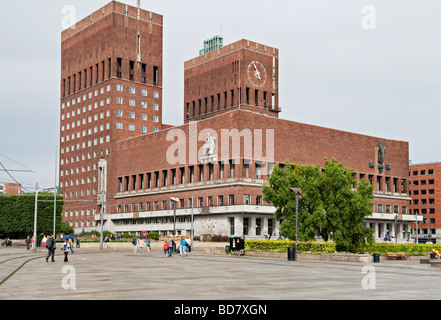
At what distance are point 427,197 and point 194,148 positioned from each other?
79.4 metres

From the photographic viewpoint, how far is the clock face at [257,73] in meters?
128

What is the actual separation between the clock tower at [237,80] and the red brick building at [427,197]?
157 feet

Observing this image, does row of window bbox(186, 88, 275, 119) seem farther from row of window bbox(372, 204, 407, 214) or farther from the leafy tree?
the leafy tree

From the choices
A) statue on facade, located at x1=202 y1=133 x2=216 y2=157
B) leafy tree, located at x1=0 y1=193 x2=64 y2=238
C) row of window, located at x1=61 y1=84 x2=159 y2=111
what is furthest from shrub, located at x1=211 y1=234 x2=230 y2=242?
row of window, located at x1=61 y1=84 x2=159 y2=111

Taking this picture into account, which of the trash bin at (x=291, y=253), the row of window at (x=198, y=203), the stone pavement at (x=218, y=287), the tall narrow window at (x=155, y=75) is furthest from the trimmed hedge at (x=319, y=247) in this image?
the tall narrow window at (x=155, y=75)

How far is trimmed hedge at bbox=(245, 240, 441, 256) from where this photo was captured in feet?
148

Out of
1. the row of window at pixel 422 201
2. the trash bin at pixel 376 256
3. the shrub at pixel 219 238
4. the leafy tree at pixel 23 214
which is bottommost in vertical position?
the shrub at pixel 219 238

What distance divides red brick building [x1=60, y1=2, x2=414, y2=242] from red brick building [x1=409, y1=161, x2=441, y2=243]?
96.9 feet

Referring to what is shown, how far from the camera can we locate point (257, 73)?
128875 millimetres

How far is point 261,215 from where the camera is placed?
94625mm

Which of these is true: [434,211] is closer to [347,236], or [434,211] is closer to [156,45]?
[156,45]

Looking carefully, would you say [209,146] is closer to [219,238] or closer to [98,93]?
[219,238]

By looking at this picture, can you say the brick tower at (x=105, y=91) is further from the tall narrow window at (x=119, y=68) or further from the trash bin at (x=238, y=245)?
the trash bin at (x=238, y=245)

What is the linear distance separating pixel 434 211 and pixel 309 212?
10702cm
